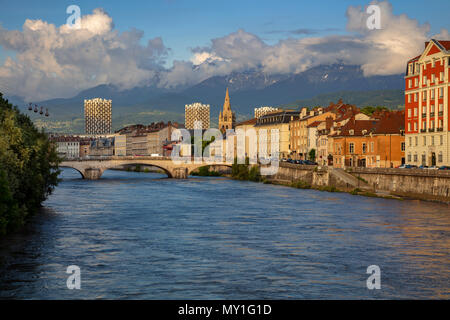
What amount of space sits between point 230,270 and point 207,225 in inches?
578

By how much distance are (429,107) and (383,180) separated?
29.9 feet

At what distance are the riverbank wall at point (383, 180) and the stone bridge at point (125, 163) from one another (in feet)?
82.7

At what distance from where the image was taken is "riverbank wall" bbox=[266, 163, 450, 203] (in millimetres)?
52091

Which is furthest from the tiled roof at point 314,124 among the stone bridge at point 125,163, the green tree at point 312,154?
the stone bridge at point 125,163

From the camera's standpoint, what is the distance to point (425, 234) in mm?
35906

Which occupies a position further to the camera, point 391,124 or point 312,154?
point 312,154

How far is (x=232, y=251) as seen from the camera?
31.5 m

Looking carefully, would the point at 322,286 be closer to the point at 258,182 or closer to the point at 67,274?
the point at 67,274

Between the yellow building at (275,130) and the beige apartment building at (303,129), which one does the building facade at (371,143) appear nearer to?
the beige apartment building at (303,129)

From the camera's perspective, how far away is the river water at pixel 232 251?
2384 cm

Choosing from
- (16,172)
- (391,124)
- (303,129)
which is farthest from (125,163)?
(16,172)

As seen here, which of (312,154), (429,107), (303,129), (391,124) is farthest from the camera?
(303,129)

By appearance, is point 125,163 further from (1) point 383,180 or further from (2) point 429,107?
(2) point 429,107
